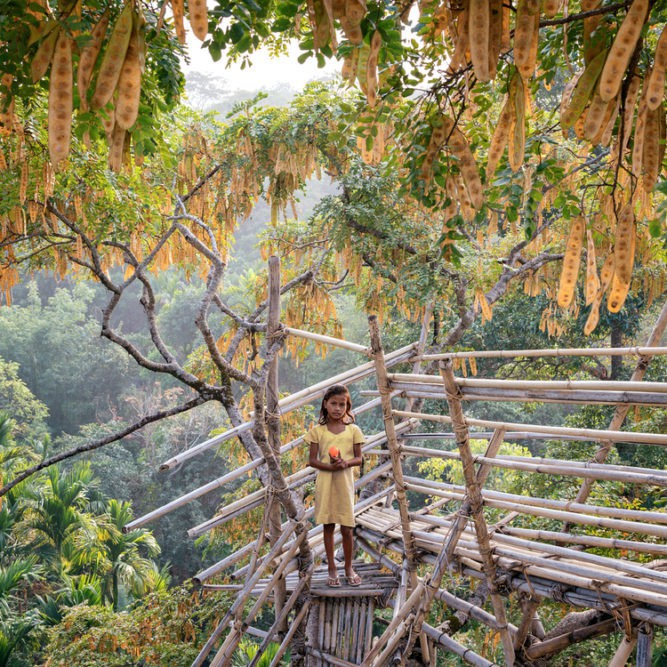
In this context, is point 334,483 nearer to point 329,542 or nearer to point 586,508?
point 329,542

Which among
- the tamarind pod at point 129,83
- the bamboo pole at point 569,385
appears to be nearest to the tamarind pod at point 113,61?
the tamarind pod at point 129,83

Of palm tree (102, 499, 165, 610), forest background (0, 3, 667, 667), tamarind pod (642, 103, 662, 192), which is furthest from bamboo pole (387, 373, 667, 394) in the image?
palm tree (102, 499, 165, 610)

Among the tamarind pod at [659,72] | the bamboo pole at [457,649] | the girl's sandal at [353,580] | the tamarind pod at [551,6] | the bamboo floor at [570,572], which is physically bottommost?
the bamboo pole at [457,649]

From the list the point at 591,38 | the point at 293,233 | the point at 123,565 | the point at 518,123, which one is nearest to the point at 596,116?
the point at 518,123

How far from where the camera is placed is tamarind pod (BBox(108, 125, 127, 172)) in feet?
4.05

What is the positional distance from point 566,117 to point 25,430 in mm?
13884

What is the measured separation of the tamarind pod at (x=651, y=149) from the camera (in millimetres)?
1334

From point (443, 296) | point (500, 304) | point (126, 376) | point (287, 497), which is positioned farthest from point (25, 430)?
point (287, 497)

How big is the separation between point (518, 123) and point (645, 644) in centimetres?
146

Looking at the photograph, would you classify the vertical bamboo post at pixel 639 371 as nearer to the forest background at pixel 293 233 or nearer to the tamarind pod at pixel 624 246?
the forest background at pixel 293 233

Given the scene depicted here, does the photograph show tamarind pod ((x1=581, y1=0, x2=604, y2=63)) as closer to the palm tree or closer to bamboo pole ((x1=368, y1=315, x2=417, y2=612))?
bamboo pole ((x1=368, y1=315, x2=417, y2=612))

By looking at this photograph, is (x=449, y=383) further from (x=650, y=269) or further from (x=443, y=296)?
(x=650, y=269)

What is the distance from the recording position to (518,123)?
1.38m

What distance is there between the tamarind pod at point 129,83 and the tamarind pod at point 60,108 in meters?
0.08
